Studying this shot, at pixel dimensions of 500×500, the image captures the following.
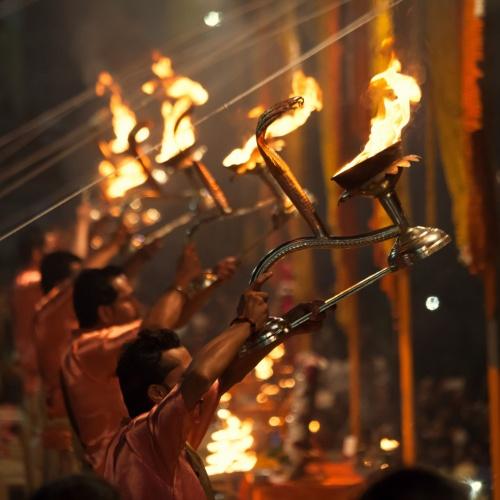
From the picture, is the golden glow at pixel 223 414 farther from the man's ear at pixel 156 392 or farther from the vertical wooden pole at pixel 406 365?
the man's ear at pixel 156 392

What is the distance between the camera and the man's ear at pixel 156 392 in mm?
3688

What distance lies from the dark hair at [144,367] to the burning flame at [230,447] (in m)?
1.70

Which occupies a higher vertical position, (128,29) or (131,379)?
(128,29)

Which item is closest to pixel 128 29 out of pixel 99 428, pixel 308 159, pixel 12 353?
pixel 12 353

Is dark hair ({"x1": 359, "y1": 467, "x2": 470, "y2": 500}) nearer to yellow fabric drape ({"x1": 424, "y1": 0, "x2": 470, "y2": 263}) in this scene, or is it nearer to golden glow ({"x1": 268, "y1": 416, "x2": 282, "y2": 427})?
yellow fabric drape ({"x1": 424, "y1": 0, "x2": 470, "y2": 263})

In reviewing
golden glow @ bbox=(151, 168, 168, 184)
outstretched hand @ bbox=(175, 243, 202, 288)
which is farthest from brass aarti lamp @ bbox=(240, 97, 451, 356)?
golden glow @ bbox=(151, 168, 168, 184)

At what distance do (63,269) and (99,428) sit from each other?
69.3 inches

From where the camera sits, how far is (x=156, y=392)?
3691 mm

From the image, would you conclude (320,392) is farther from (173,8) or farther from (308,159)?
(173,8)

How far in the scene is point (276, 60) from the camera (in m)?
8.55

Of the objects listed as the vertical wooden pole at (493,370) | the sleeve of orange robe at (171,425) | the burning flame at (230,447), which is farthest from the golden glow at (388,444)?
the sleeve of orange robe at (171,425)

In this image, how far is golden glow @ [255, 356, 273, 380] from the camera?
727 cm

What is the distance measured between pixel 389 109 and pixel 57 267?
9.47 feet

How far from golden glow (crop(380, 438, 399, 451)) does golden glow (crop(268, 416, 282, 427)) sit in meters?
0.76
